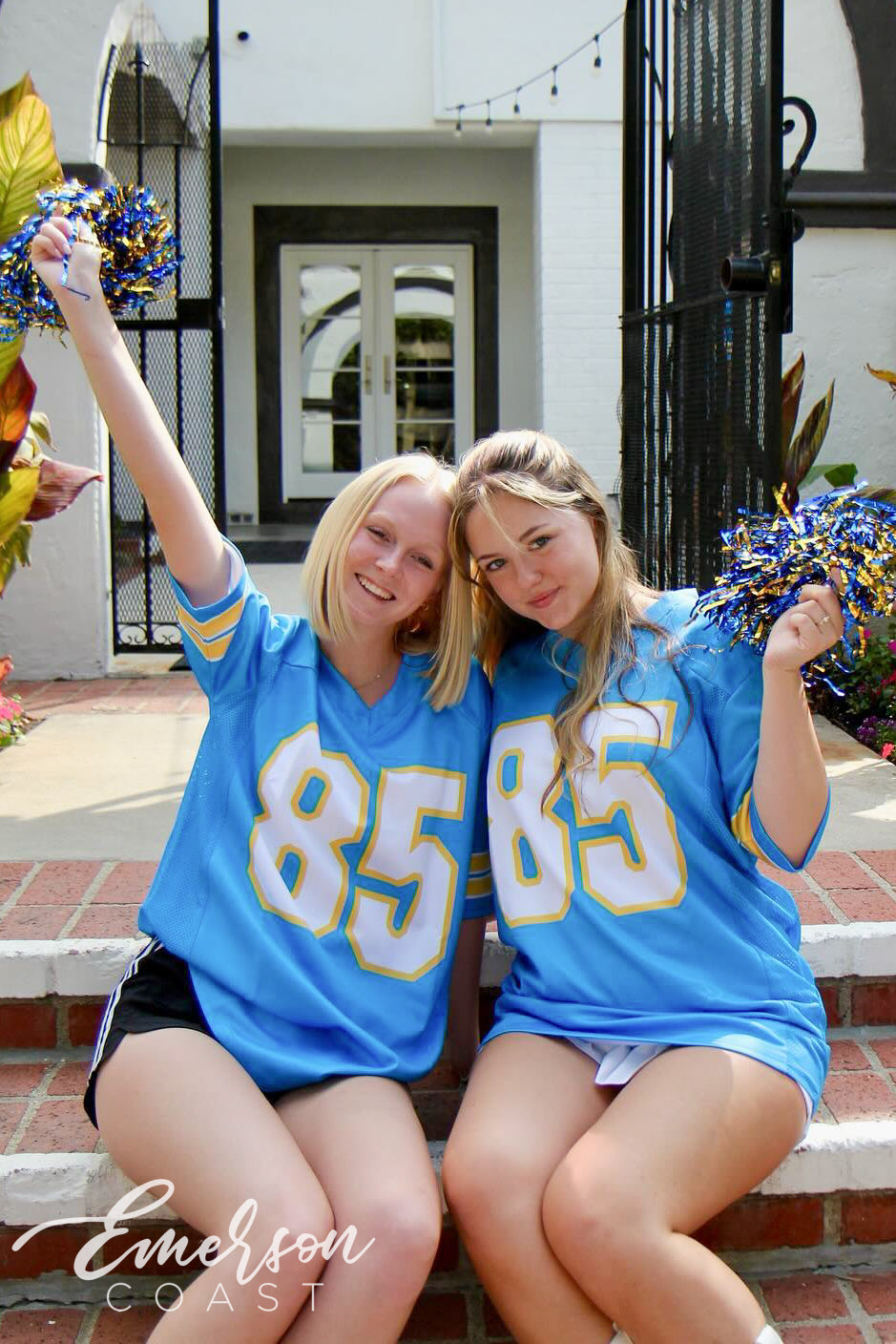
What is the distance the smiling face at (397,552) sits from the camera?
2.09m

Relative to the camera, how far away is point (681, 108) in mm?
4055

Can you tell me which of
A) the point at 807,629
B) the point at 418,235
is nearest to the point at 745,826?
the point at 807,629

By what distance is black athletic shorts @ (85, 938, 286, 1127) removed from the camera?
6.40 feet

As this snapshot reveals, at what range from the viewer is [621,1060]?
1951 millimetres

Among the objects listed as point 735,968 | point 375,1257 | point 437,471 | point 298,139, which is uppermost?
point 298,139

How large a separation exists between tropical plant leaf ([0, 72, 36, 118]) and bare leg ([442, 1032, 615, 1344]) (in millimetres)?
3567

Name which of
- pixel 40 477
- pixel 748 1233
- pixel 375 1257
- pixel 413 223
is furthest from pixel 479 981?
pixel 413 223

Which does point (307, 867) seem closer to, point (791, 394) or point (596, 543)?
point (596, 543)

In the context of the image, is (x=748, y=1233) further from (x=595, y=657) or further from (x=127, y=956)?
(x=127, y=956)

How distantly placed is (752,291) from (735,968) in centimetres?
196

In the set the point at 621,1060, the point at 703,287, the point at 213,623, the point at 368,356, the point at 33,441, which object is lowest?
the point at 621,1060

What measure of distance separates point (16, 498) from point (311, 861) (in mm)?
2522

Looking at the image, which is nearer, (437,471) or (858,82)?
(437,471)

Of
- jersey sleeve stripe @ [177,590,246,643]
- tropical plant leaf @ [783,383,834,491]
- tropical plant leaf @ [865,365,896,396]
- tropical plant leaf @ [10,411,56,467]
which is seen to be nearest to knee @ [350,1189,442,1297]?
jersey sleeve stripe @ [177,590,246,643]
